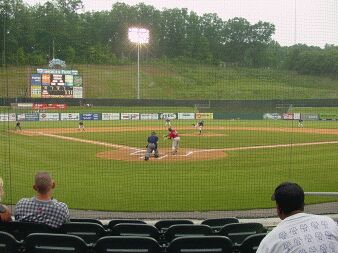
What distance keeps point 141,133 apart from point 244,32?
15122 millimetres

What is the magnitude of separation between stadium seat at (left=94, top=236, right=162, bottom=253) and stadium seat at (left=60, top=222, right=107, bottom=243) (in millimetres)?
839

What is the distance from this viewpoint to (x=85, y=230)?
471cm

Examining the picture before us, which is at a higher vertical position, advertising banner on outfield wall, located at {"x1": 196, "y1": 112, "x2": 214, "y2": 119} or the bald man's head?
the bald man's head

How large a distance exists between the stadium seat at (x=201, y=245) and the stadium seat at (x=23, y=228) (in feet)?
4.65

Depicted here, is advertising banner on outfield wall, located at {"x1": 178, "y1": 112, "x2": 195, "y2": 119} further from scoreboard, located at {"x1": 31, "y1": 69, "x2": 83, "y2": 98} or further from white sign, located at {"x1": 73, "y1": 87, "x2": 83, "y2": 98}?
scoreboard, located at {"x1": 31, "y1": 69, "x2": 83, "y2": 98}

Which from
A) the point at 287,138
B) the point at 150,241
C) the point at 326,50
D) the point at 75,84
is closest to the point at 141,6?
the point at 75,84

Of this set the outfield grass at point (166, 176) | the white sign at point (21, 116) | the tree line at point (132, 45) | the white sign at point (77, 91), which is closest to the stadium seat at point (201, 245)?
the outfield grass at point (166, 176)

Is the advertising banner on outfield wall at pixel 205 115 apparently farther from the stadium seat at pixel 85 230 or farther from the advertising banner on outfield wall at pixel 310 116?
the stadium seat at pixel 85 230

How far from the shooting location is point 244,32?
19.5m

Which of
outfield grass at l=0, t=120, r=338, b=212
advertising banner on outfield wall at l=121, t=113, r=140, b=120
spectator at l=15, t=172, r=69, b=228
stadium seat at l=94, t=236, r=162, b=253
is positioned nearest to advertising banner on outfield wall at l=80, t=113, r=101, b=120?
advertising banner on outfield wall at l=121, t=113, r=140, b=120

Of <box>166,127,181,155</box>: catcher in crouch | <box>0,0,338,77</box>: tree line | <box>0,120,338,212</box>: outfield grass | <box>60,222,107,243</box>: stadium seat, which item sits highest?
<box>0,0,338,77</box>: tree line

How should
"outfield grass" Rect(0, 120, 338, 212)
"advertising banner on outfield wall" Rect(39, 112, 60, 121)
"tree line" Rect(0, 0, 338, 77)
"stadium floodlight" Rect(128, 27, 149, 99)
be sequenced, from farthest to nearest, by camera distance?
"advertising banner on outfield wall" Rect(39, 112, 60, 121) → "stadium floodlight" Rect(128, 27, 149, 99) → "tree line" Rect(0, 0, 338, 77) → "outfield grass" Rect(0, 120, 338, 212)

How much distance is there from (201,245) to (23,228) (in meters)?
1.92

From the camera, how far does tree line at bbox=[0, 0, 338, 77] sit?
13414 mm
